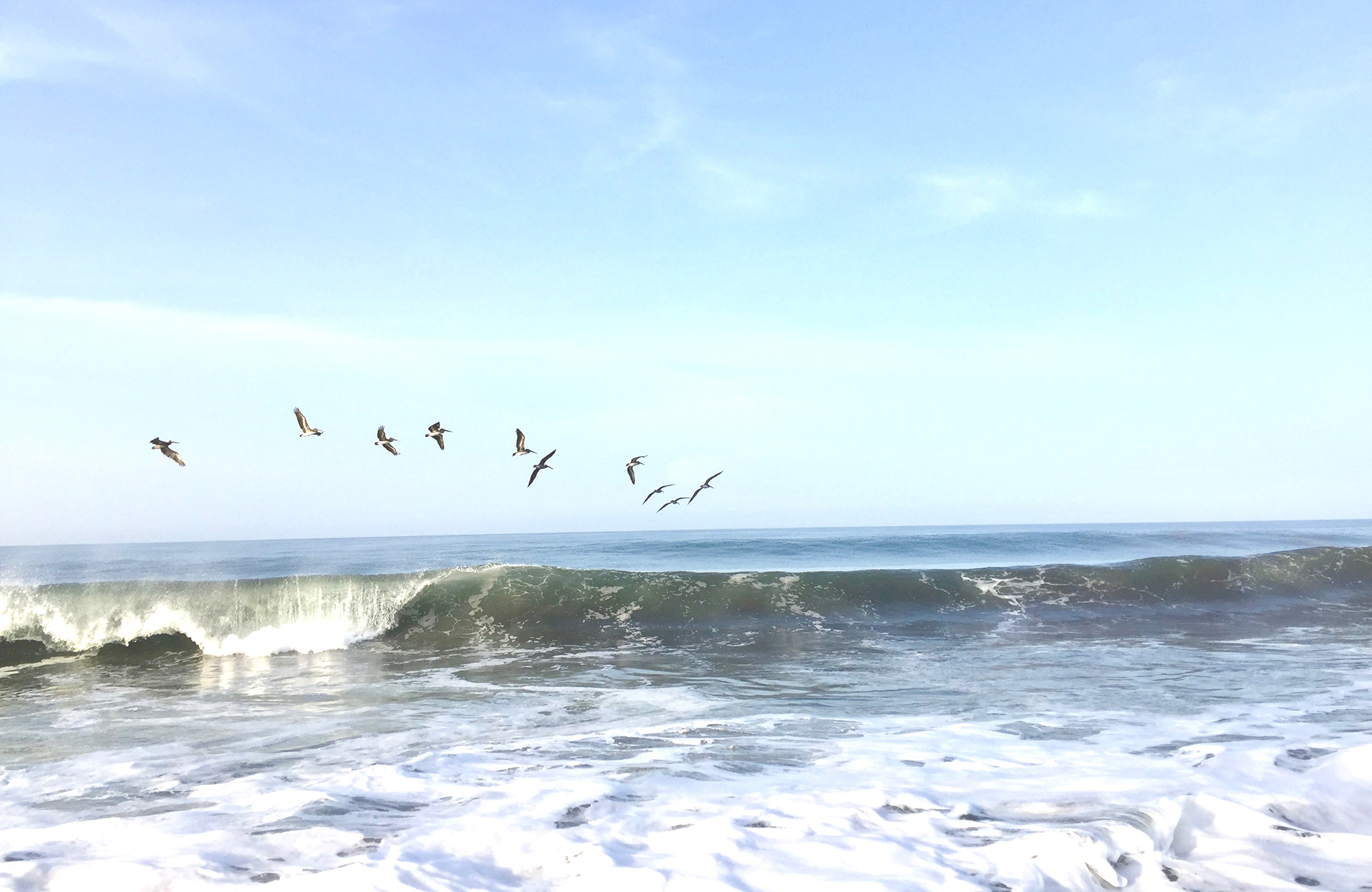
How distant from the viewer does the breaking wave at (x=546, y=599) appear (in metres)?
20.6

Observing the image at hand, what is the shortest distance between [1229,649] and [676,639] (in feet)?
34.3

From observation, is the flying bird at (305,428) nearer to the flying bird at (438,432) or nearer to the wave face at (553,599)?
the flying bird at (438,432)

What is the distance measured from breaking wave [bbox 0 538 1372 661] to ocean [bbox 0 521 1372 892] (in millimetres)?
109

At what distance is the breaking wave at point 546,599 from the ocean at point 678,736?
0.11 meters

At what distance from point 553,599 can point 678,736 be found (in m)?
13.7

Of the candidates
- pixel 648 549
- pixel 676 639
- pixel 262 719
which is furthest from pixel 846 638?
pixel 648 549

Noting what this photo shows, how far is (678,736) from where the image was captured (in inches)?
372

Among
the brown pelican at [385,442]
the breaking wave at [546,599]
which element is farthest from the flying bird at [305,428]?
the breaking wave at [546,599]

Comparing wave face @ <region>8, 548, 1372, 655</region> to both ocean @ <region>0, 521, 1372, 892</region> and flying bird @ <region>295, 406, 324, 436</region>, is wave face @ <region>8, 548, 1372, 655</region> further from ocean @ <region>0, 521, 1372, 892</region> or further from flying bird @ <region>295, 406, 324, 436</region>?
flying bird @ <region>295, 406, 324, 436</region>

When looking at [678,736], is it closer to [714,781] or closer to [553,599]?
[714,781]

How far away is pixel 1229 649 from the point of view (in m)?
15.5

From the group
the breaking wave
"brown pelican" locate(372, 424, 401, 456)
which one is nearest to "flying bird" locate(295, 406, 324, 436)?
"brown pelican" locate(372, 424, 401, 456)

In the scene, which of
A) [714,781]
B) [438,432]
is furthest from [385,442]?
[714,781]

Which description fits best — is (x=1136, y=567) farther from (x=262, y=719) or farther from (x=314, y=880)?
(x=314, y=880)
